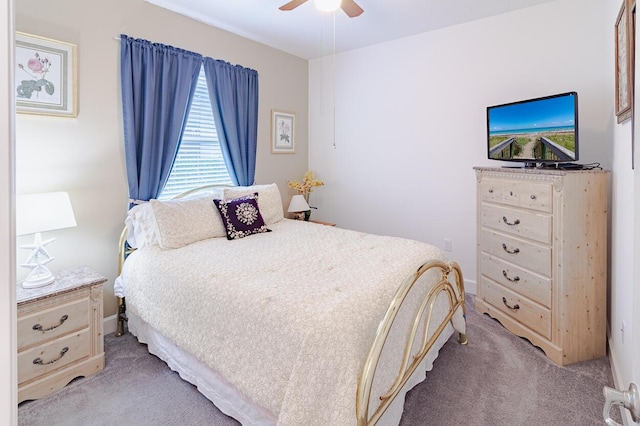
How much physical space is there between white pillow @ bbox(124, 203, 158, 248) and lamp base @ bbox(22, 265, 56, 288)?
60 centimetres

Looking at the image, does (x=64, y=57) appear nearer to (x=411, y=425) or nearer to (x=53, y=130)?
(x=53, y=130)

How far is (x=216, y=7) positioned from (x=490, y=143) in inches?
110

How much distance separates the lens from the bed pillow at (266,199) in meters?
3.36

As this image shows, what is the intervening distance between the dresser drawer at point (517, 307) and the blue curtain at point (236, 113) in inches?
106

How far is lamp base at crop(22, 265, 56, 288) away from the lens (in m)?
2.14

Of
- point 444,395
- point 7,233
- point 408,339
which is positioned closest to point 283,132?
point 408,339

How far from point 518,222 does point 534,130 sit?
732mm

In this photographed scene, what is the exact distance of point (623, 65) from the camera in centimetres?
200

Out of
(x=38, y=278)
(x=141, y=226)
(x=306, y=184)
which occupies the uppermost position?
(x=306, y=184)

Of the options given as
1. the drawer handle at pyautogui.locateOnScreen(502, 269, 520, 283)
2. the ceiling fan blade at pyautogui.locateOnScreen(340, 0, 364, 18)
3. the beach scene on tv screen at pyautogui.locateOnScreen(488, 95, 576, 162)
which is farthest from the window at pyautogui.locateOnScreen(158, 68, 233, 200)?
the drawer handle at pyautogui.locateOnScreen(502, 269, 520, 283)

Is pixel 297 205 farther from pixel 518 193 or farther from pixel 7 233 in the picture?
pixel 7 233

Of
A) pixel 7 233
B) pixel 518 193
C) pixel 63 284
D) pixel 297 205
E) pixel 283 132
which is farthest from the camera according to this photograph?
pixel 283 132

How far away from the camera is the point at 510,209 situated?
9.09 ft

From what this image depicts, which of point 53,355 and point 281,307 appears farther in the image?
point 53,355
